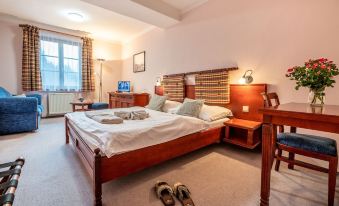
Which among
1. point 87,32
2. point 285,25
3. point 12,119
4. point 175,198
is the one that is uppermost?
point 87,32

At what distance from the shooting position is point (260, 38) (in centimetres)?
248

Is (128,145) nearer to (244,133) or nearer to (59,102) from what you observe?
(244,133)

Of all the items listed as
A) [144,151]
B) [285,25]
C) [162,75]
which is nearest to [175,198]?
[144,151]

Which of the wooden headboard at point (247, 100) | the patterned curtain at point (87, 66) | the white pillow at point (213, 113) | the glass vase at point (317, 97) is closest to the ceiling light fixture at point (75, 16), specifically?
the patterned curtain at point (87, 66)

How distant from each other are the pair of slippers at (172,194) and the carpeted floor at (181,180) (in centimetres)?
6

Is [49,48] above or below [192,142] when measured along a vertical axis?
above

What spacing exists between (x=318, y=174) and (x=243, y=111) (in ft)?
3.91

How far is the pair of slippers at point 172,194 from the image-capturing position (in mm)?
1388

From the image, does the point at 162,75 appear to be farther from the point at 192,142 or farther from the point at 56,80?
the point at 56,80

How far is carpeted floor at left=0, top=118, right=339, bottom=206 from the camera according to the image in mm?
1458

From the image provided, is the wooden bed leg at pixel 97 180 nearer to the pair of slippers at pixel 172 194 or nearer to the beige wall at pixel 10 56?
the pair of slippers at pixel 172 194

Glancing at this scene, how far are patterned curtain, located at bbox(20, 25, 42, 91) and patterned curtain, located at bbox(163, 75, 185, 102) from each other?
3.57 m

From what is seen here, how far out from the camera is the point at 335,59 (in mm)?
1903

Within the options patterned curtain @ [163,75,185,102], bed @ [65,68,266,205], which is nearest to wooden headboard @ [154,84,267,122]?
bed @ [65,68,266,205]
